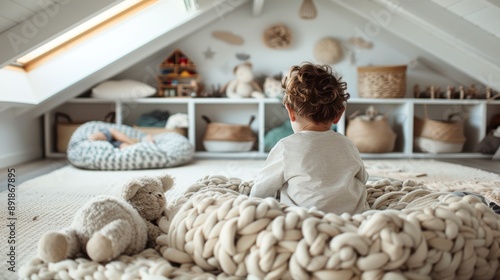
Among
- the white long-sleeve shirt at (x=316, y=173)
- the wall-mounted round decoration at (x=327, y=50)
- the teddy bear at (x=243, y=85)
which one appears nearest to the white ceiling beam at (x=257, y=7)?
the teddy bear at (x=243, y=85)

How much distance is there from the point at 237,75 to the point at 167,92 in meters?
0.62

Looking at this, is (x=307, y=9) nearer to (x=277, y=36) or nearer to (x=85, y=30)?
(x=277, y=36)

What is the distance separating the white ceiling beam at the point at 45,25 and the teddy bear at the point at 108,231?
51.5 inches

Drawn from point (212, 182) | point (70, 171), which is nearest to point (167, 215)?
point (212, 182)

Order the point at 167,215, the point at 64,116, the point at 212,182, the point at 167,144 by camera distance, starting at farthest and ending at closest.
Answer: the point at 64,116
the point at 167,144
the point at 212,182
the point at 167,215

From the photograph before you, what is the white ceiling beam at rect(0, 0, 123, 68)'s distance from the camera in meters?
2.27

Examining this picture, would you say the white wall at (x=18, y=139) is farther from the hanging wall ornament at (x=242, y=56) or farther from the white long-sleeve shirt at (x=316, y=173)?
the white long-sleeve shirt at (x=316, y=173)

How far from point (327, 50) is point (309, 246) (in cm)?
363

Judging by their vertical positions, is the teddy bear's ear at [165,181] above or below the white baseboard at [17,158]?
above

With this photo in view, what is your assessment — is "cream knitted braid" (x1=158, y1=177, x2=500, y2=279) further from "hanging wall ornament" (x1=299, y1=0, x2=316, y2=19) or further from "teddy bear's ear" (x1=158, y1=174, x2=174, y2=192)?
"hanging wall ornament" (x1=299, y1=0, x2=316, y2=19)

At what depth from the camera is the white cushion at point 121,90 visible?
4.02 metres

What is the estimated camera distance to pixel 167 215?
1.34 metres

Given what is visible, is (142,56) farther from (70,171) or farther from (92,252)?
(92,252)

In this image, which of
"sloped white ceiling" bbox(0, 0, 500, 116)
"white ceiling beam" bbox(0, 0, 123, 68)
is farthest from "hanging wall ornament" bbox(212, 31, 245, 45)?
"white ceiling beam" bbox(0, 0, 123, 68)
